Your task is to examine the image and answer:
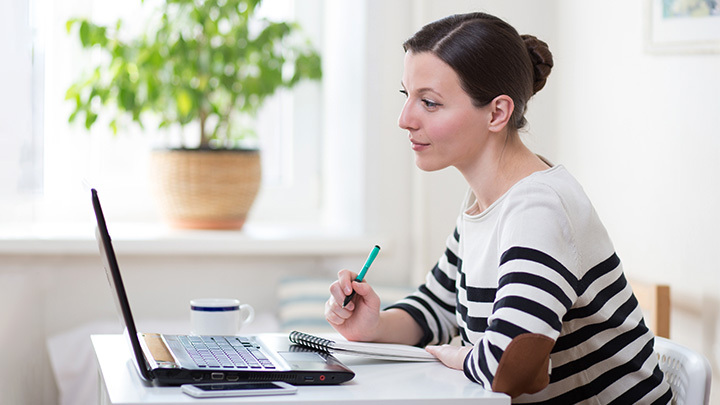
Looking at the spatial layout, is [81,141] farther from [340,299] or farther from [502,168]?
[502,168]

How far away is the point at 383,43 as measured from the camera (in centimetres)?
234

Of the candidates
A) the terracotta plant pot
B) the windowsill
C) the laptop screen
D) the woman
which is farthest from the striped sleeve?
the terracotta plant pot

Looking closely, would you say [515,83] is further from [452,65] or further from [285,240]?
[285,240]

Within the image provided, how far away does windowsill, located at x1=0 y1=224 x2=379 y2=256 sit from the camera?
7.26 ft

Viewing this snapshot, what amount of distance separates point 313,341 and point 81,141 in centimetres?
174

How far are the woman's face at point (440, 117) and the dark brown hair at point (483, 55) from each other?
0.05ft

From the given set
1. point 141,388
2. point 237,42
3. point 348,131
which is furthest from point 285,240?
point 141,388

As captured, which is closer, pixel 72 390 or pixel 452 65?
pixel 452 65

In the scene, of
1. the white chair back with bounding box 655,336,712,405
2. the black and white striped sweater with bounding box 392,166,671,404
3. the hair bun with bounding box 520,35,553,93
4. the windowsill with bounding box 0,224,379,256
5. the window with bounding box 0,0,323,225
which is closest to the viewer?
the black and white striped sweater with bounding box 392,166,671,404

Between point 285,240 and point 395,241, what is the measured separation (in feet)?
1.00

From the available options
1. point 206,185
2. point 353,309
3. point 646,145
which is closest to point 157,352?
point 353,309

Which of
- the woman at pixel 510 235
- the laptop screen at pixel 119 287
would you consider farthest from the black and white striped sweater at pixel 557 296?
the laptop screen at pixel 119 287

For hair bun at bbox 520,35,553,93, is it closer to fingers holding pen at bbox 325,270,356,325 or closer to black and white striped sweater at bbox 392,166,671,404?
black and white striped sweater at bbox 392,166,671,404

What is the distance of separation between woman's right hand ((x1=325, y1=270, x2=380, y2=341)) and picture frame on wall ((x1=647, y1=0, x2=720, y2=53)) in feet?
2.51
